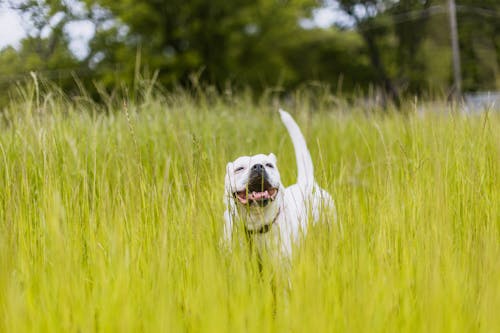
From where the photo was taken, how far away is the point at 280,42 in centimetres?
1881

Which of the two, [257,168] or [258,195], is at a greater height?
[257,168]

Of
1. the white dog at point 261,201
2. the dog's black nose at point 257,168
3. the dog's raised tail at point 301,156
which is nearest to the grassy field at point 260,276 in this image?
the white dog at point 261,201

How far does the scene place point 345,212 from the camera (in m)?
2.15

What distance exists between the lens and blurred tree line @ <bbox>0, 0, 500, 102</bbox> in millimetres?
15008

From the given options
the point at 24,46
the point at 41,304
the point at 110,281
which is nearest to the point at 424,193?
the point at 110,281

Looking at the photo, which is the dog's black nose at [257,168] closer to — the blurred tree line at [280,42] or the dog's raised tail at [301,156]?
the dog's raised tail at [301,156]

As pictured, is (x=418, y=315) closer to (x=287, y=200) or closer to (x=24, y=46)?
(x=287, y=200)

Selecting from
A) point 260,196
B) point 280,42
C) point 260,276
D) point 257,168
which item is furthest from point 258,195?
point 280,42

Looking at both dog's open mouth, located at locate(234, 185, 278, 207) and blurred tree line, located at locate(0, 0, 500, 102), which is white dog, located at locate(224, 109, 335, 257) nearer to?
dog's open mouth, located at locate(234, 185, 278, 207)

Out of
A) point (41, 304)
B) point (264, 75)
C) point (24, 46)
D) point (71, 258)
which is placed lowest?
point (41, 304)

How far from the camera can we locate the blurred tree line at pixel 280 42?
15.0 m

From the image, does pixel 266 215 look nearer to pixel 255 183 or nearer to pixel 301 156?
pixel 255 183

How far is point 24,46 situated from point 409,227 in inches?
266

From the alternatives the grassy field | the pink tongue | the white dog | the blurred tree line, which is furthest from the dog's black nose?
the blurred tree line
